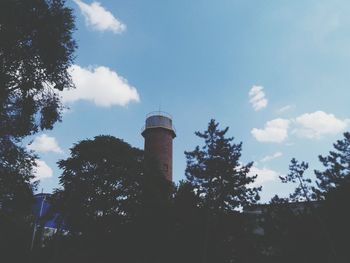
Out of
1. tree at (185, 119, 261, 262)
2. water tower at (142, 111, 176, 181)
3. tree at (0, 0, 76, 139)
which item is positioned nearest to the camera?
tree at (0, 0, 76, 139)

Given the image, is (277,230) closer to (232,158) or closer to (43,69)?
(232,158)

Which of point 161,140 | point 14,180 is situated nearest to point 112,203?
point 161,140

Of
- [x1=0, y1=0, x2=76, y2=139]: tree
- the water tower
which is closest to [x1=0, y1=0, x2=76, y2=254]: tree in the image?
[x1=0, y1=0, x2=76, y2=139]: tree

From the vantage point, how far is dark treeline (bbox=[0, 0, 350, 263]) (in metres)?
Answer: 13.9

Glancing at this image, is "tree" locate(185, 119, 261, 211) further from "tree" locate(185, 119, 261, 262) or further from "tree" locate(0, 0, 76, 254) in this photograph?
"tree" locate(0, 0, 76, 254)

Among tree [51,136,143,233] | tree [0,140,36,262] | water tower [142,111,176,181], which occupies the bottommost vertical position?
tree [0,140,36,262]

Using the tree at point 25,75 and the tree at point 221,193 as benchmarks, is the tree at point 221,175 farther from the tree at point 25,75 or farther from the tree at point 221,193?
the tree at point 25,75

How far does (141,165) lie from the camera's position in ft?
107

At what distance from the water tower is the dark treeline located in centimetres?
313

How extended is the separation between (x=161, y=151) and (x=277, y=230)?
16.0 metres

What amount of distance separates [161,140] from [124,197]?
10079 millimetres

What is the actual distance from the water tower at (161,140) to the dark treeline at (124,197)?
3130 mm

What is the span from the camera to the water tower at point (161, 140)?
122 ft

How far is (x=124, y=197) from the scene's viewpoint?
30.7m
